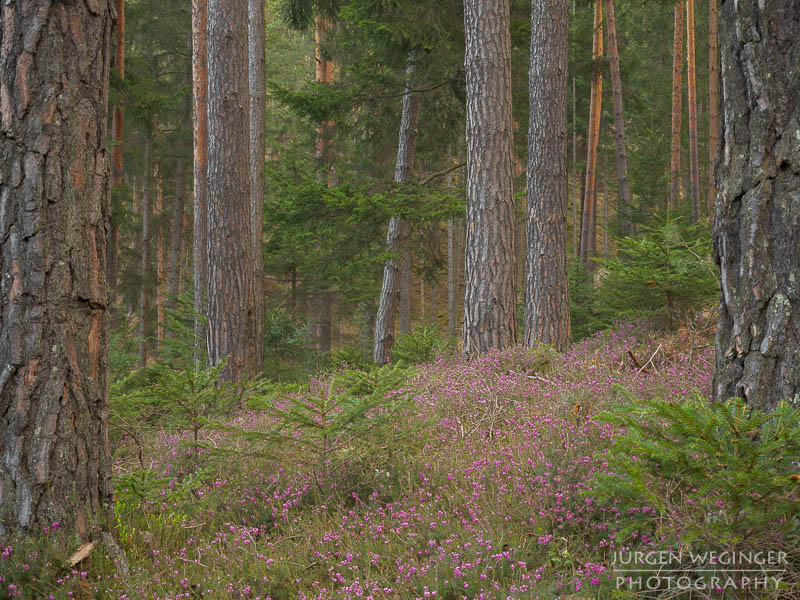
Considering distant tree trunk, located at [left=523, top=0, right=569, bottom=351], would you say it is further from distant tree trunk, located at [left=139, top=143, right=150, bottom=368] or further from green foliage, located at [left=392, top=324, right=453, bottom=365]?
distant tree trunk, located at [left=139, top=143, right=150, bottom=368]

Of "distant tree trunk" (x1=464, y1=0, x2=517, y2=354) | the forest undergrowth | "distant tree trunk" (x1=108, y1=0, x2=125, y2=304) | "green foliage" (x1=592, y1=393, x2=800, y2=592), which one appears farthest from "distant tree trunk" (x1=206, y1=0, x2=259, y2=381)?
"green foliage" (x1=592, y1=393, x2=800, y2=592)

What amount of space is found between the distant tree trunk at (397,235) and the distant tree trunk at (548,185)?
3273 millimetres

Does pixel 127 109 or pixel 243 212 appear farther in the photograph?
pixel 127 109

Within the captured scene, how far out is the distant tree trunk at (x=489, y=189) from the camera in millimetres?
8398

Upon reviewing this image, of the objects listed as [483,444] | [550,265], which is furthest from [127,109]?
[483,444]

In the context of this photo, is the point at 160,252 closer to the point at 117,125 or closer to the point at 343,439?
the point at 117,125

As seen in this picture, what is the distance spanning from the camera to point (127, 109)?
1472 centimetres

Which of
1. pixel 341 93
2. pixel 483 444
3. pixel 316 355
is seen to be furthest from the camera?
pixel 316 355

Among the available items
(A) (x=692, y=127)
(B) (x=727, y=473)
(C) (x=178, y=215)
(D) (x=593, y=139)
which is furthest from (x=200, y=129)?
(A) (x=692, y=127)

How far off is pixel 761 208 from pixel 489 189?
5865mm

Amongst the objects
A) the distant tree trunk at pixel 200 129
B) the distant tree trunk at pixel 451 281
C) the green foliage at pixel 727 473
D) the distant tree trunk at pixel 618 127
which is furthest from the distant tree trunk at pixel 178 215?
the green foliage at pixel 727 473

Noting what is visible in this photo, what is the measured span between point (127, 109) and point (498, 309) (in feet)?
36.5

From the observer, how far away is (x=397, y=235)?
12305 mm

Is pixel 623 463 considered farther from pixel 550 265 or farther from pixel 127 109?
pixel 127 109
